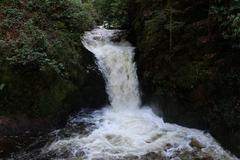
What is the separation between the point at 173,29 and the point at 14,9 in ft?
18.5

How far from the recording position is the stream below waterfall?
8.66 m

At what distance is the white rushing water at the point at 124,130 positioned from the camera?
8.80 metres

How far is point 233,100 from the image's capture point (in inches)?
357

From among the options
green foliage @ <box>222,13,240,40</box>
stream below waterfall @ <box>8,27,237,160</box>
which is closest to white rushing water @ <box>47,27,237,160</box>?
stream below waterfall @ <box>8,27,237,160</box>

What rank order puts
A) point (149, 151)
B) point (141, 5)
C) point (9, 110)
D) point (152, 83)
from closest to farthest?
point (149, 151) < point (9, 110) < point (152, 83) < point (141, 5)

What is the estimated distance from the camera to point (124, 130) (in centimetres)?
1020

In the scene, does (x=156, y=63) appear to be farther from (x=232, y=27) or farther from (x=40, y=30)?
(x=40, y=30)

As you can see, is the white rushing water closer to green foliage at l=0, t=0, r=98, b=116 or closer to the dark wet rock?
the dark wet rock

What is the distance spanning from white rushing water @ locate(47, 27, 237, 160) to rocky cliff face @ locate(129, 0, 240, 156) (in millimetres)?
390

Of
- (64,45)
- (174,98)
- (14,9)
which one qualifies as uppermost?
(14,9)

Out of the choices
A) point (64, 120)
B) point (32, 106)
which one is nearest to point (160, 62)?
point (64, 120)

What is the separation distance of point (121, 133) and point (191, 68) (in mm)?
2885

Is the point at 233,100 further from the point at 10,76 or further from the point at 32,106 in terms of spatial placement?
the point at 10,76

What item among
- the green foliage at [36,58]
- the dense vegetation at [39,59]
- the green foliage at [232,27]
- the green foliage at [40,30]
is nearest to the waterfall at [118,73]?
the dense vegetation at [39,59]
